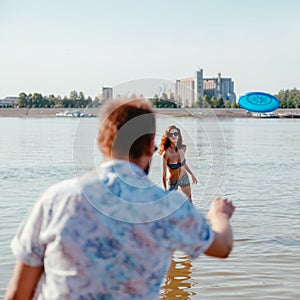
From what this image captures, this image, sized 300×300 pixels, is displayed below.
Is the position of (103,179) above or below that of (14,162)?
above

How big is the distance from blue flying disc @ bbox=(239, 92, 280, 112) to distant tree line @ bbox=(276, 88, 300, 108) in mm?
111995

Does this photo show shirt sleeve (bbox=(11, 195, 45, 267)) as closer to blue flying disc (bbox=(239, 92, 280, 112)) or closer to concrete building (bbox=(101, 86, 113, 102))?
concrete building (bbox=(101, 86, 113, 102))

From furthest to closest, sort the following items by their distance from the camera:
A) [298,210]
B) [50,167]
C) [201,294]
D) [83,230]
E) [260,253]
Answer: [50,167], [298,210], [260,253], [201,294], [83,230]

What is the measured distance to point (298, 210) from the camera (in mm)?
13508

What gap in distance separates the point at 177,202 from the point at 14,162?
25.7 m

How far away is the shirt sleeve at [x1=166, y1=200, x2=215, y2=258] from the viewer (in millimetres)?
2652

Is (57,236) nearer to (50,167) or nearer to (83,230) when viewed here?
(83,230)

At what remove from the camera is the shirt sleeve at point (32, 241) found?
2.68m

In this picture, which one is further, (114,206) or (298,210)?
(298,210)

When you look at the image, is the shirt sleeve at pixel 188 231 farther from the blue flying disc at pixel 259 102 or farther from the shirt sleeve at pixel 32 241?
the blue flying disc at pixel 259 102

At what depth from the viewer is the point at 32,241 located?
8.82ft

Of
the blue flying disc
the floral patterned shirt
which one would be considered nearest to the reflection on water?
the floral patterned shirt

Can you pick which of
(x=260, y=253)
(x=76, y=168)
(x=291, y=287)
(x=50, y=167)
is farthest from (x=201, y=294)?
(x=50, y=167)

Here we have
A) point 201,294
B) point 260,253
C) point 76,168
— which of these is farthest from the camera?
point 260,253
